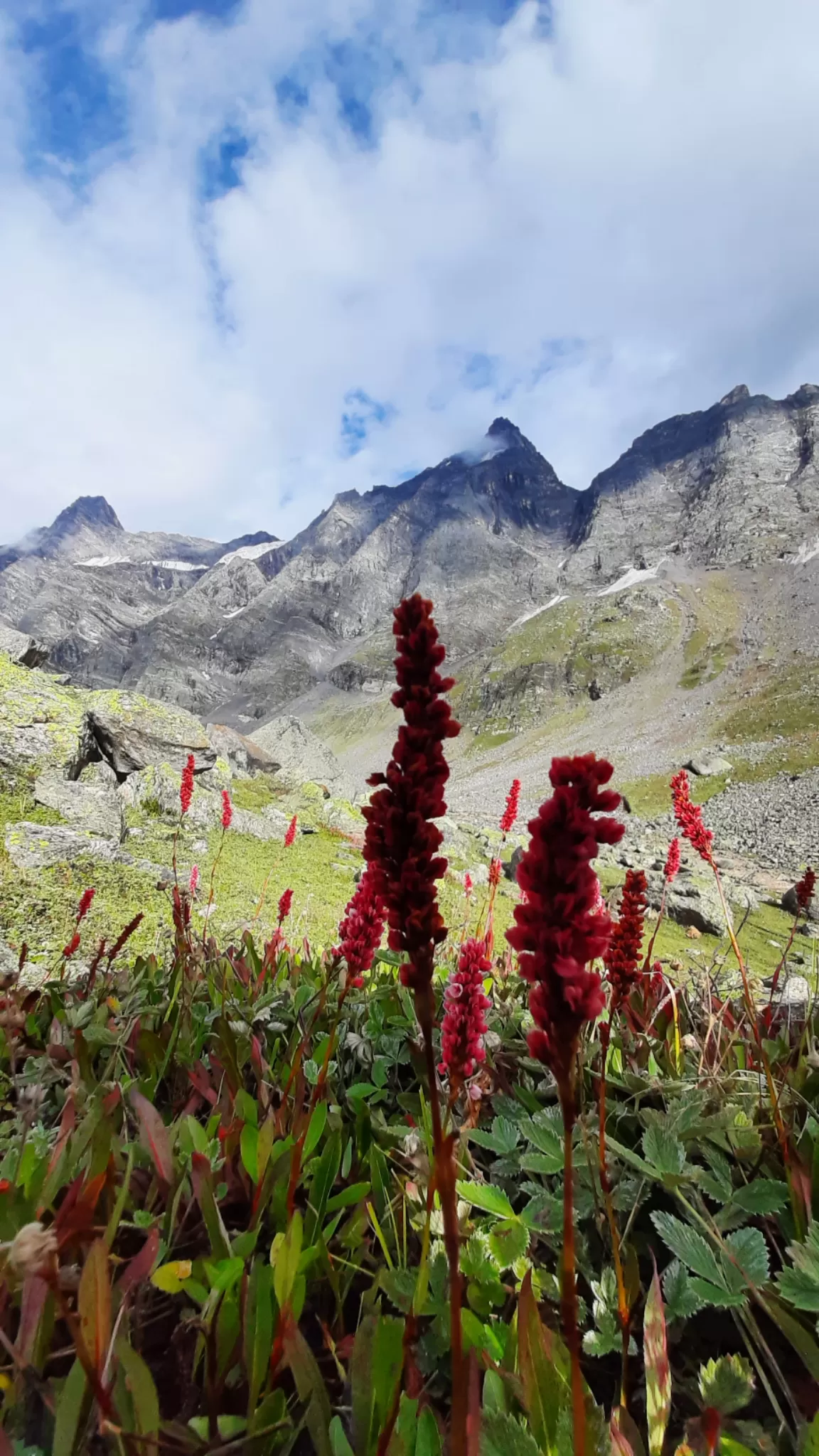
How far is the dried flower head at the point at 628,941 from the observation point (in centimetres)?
221

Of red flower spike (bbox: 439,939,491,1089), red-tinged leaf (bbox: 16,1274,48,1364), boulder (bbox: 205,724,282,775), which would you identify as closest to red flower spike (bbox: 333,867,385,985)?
red flower spike (bbox: 439,939,491,1089)

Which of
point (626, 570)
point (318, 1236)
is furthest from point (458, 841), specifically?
point (626, 570)

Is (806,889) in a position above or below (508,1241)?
A: above

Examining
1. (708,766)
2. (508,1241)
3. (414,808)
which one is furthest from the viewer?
(708,766)

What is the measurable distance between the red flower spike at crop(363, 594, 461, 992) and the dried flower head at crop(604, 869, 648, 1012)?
117 cm

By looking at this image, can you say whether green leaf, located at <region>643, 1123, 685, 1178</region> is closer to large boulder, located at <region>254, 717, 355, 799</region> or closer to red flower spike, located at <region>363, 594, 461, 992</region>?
red flower spike, located at <region>363, 594, 461, 992</region>

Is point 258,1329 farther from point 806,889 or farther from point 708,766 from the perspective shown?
point 708,766

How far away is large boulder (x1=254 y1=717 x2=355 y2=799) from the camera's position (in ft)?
87.1

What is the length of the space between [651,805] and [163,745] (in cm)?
3799

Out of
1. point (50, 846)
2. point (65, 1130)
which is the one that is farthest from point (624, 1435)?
point (50, 846)

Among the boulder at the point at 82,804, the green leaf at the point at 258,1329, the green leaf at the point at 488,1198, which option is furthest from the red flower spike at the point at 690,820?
the boulder at the point at 82,804

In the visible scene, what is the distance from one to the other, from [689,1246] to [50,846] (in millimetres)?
8069

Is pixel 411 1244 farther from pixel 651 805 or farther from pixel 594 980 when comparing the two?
pixel 651 805

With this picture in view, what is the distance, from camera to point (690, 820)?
10.2 ft
